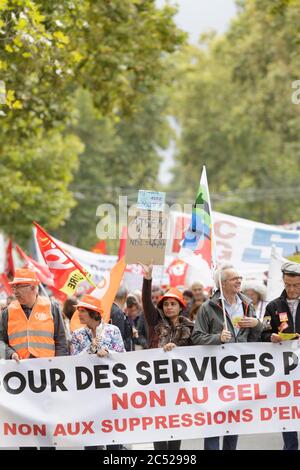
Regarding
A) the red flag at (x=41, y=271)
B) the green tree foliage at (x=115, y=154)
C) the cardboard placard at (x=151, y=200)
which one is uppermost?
the green tree foliage at (x=115, y=154)

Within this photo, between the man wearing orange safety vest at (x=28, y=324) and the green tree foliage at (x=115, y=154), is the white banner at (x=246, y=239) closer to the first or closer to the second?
the man wearing orange safety vest at (x=28, y=324)

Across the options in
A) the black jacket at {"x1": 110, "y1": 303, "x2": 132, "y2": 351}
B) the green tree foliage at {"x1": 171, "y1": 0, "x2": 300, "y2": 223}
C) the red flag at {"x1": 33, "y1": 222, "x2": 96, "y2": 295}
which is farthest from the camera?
the green tree foliage at {"x1": 171, "y1": 0, "x2": 300, "y2": 223}

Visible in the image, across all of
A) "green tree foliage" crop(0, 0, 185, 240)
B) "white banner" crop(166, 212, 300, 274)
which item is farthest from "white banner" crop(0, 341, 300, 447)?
"white banner" crop(166, 212, 300, 274)

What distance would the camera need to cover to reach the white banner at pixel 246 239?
18.5 metres

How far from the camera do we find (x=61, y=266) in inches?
491

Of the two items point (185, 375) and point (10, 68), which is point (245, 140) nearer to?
point (10, 68)

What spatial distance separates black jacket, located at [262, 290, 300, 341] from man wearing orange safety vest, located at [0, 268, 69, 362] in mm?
1810

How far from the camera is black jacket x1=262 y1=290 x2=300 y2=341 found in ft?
34.3

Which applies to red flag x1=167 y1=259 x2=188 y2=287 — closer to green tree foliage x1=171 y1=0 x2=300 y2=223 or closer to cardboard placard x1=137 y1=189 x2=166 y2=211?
cardboard placard x1=137 y1=189 x2=166 y2=211

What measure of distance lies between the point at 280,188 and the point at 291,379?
51330 millimetres

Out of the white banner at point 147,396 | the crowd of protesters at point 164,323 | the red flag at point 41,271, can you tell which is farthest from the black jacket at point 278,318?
the red flag at point 41,271

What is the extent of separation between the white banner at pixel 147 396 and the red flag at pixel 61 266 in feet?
7.25

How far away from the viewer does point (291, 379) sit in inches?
410

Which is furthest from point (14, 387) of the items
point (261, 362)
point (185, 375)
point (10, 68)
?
point (10, 68)
